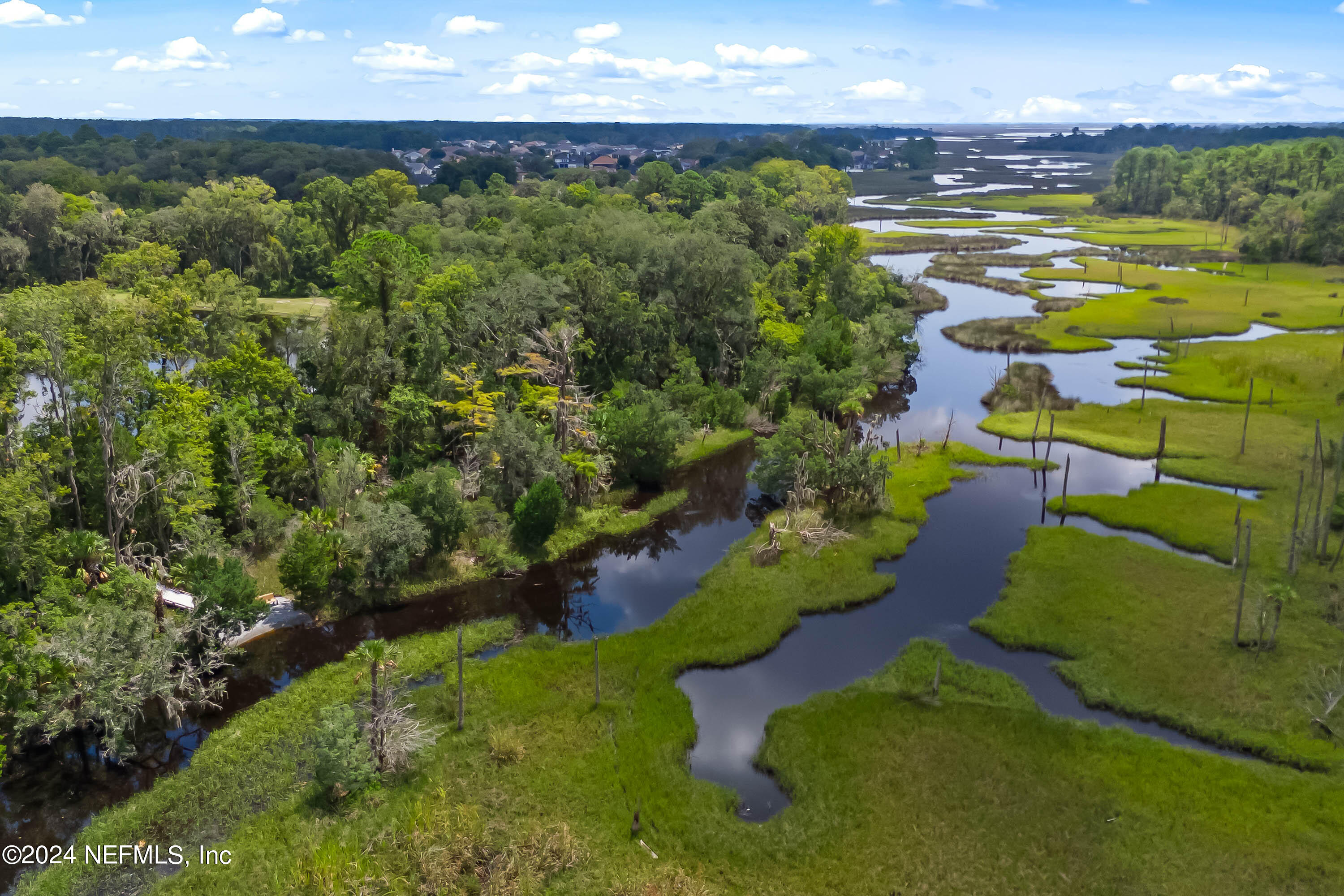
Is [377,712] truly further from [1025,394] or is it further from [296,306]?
[296,306]

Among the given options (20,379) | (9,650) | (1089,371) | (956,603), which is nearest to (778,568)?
(956,603)

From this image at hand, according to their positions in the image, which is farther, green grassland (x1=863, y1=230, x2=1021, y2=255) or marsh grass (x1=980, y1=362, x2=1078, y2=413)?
green grassland (x1=863, y1=230, x2=1021, y2=255)

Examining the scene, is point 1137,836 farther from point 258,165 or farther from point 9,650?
point 258,165

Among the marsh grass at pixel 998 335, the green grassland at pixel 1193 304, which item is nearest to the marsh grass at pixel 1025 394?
the marsh grass at pixel 998 335

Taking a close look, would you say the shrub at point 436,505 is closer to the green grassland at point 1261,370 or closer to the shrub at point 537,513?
the shrub at point 537,513

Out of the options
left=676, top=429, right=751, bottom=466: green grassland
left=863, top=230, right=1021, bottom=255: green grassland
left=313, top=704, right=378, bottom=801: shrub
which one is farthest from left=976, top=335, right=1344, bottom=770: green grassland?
left=863, top=230, right=1021, bottom=255: green grassland

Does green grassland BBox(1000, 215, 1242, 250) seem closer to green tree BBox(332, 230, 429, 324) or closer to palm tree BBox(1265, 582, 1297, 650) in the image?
palm tree BBox(1265, 582, 1297, 650)
